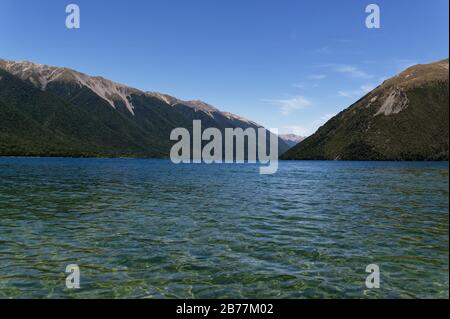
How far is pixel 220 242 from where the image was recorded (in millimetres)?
24797

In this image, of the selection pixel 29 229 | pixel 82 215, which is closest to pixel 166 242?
pixel 29 229

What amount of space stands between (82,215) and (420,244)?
29257 mm

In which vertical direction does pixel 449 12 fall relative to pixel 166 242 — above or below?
above

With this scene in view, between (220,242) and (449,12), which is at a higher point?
(449,12)

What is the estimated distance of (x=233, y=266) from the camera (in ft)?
63.5

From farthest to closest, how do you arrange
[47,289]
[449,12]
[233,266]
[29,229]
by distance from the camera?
1. [29,229]
2. [233,266]
3. [47,289]
4. [449,12]
